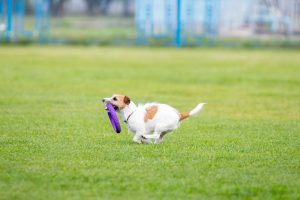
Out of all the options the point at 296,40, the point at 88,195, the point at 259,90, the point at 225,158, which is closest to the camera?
the point at 88,195

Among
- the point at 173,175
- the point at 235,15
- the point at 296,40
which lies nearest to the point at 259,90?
the point at 173,175

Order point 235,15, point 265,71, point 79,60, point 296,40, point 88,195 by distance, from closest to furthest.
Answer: point 88,195
point 265,71
point 79,60
point 296,40
point 235,15

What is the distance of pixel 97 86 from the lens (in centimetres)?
1995

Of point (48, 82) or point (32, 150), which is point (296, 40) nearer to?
point (48, 82)

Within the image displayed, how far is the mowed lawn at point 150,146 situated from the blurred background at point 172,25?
10630mm

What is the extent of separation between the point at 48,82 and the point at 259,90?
484cm

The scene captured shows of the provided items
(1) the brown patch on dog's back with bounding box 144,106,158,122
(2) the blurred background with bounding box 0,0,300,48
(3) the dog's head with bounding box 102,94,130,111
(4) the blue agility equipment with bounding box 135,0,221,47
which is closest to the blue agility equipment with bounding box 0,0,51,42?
(2) the blurred background with bounding box 0,0,300,48

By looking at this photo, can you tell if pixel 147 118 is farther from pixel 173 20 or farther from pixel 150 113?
pixel 173 20

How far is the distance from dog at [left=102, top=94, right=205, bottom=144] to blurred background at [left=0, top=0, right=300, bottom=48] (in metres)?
22.4

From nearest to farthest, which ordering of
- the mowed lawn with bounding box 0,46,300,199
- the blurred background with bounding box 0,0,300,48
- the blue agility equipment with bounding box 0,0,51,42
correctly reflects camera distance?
1. the mowed lawn with bounding box 0,46,300,199
2. the blue agility equipment with bounding box 0,0,51,42
3. the blurred background with bounding box 0,0,300,48

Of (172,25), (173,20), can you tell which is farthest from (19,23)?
(172,25)

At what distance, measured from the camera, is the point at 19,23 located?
142 ft

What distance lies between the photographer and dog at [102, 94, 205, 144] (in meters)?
10.3

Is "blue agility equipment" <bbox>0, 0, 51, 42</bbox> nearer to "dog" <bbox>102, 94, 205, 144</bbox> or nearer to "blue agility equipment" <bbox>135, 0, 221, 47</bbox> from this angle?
"blue agility equipment" <bbox>135, 0, 221, 47</bbox>
